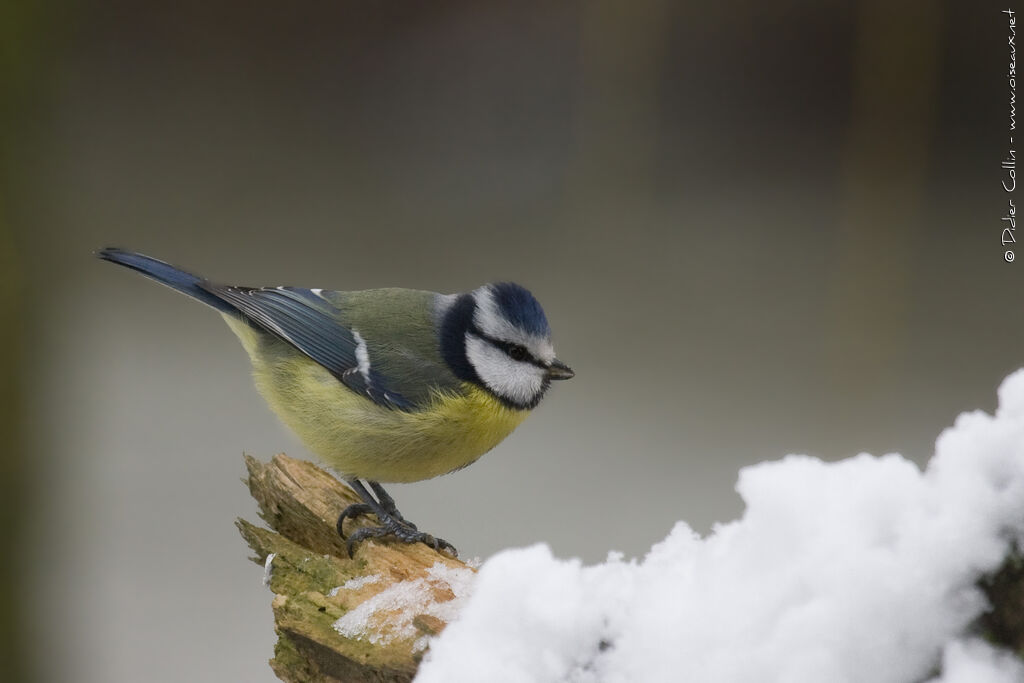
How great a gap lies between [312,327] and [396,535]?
0.37 meters

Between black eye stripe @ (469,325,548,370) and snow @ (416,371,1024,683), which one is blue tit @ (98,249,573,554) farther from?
snow @ (416,371,1024,683)

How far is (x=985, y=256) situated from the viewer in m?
2.26

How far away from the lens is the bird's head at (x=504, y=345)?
125 cm

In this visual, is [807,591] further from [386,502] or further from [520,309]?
[386,502]

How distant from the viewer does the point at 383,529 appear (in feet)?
3.77

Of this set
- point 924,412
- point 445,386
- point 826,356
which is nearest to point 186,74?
point 445,386

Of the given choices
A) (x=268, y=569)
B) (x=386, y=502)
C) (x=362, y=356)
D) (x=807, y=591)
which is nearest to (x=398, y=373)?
(x=362, y=356)

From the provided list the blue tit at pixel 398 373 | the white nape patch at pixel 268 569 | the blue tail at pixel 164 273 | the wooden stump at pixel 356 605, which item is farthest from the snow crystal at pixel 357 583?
the blue tail at pixel 164 273

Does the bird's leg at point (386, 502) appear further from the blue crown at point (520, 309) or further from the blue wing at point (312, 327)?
the blue crown at point (520, 309)

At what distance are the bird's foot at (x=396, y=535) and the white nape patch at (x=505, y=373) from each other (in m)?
0.20

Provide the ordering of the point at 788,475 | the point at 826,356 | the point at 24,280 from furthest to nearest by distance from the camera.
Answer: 1. the point at 826,356
2. the point at 24,280
3. the point at 788,475

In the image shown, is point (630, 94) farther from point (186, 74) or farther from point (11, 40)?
point (11, 40)

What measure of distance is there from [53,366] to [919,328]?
1.80 metres

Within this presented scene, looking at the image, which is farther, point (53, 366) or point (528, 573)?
point (53, 366)
